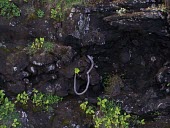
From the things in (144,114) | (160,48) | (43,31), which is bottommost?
(144,114)

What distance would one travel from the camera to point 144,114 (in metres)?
11.0

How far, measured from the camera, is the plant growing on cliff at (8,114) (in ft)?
34.1

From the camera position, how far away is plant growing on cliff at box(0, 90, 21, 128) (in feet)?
34.1

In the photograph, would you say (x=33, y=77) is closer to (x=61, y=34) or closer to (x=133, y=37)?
(x=61, y=34)

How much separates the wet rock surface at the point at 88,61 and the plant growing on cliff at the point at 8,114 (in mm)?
448

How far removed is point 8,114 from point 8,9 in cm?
373

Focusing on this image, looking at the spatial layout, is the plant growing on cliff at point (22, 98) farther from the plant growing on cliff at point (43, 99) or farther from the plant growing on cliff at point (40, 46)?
the plant growing on cliff at point (40, 46)

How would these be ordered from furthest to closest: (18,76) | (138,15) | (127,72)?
(127,72) < (18,76) < (138,15)

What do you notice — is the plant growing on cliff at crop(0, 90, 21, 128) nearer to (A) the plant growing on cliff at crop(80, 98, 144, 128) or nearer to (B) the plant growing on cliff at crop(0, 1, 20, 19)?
(A) the plant growing on cliff at crop(80, 98, 144, 128)

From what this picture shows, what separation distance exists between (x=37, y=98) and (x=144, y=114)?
378 cm

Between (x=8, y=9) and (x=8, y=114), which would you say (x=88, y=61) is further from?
(x=8, y=9)

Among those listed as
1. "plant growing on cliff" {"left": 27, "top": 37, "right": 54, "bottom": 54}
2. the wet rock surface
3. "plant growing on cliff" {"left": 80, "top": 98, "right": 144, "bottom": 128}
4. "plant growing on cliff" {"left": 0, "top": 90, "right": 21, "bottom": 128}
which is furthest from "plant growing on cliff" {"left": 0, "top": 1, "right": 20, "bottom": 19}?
"plant growing on cliff" {"left": 80, "top": 98, "right": 144, "bottom": 128}

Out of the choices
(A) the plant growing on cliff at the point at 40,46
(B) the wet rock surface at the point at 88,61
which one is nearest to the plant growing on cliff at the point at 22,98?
(B) the wet rock surface at the point at 88,61

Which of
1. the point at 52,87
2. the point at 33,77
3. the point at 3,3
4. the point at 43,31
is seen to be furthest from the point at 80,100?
the point at 3,3
